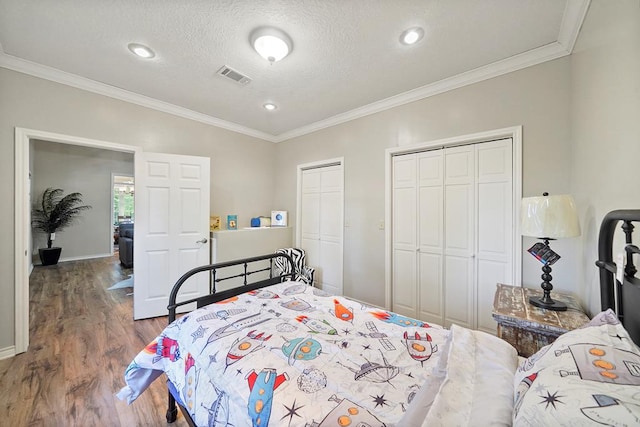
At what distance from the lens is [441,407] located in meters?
0.77

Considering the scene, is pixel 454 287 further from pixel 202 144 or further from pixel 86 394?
pixel 202 144

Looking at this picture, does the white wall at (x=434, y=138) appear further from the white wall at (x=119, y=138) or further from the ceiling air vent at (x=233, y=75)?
the ceiling air vent at (x=233, y=75)

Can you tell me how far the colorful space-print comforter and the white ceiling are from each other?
204 cm

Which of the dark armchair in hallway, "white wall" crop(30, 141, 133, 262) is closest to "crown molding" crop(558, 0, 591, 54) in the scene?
the dark armchair in hallway

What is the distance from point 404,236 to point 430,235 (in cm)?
29

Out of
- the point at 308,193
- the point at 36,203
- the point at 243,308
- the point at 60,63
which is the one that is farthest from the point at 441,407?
the point at 36,203

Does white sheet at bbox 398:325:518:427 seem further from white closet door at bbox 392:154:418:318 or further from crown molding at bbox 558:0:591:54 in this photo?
crown molding at bbox 558:0:591:54

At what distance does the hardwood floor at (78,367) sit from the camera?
1.58 metres

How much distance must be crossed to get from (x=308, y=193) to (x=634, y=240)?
3.34 m

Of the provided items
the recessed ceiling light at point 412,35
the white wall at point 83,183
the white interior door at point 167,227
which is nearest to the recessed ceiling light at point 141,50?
the white interior door at point 167,227

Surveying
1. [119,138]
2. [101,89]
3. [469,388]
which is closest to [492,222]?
[469,388]

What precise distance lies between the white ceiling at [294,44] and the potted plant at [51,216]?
4822 mm

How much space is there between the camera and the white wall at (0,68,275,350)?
2162mm

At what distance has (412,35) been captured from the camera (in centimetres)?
183
